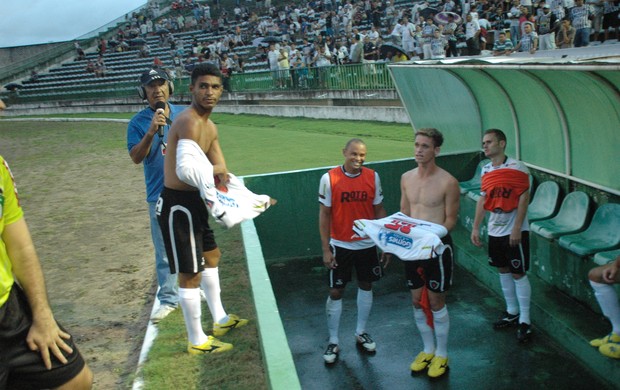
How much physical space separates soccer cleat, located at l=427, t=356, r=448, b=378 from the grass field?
4.84ft

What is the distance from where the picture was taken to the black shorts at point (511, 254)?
585cm

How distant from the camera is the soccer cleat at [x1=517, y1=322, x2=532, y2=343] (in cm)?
583

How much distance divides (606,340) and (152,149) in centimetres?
424

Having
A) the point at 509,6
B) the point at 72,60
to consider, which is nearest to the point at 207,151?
the point at 509,6

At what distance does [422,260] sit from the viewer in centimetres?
521

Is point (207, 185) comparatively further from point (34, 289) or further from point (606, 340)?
point (606, 340)

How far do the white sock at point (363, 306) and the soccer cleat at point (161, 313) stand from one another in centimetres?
181

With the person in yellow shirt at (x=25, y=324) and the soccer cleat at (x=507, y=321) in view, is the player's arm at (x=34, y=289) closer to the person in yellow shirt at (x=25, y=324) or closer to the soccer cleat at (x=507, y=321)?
the person in yellow shirt at (x=25, y=324)

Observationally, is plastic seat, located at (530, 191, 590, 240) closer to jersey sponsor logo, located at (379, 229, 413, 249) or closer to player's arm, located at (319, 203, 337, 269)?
jersey sponsor logo, located at (379, 229, 413, 249)

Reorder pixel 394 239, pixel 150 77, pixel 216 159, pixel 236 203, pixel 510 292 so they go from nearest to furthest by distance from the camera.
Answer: pixel 236 203 < pixel 216 159 < pixel 394 239 < pixel 150 77 < pixel 510 292

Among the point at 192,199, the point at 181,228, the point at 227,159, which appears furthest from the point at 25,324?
the point at 227,159

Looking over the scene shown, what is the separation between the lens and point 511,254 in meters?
5.89

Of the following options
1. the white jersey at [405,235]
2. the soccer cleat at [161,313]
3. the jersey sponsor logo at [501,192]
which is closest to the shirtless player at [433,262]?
the white jersey at [405,235]

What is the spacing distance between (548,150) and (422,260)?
3.75 metres
